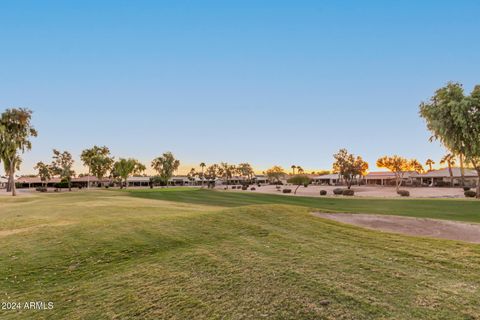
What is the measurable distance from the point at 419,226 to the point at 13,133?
242 feet

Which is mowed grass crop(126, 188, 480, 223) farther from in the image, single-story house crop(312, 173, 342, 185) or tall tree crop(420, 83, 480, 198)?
single-story house crop(312, 173, 342, 185)

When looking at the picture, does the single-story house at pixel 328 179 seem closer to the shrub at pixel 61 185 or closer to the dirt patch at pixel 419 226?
the shrub at pixel 61 185

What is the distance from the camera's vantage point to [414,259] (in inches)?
414

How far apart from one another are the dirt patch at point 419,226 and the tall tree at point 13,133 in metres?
66.9

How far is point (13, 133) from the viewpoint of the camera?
65312 millimetres

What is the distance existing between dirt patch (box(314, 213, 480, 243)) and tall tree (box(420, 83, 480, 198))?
32860 millimetres

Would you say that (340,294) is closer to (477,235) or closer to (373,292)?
(373,292)

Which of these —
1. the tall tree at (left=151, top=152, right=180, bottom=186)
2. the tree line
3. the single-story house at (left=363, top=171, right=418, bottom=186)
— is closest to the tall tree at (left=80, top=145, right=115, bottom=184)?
the tree line

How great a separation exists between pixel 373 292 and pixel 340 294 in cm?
84

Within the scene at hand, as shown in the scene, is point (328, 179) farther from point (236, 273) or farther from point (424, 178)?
point (236, 273)

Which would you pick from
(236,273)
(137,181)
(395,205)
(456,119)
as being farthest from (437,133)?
(137,181)

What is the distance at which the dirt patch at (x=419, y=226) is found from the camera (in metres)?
15.8

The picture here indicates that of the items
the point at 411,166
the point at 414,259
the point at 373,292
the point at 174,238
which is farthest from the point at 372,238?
the point at 411,166

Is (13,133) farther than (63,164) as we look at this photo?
No
